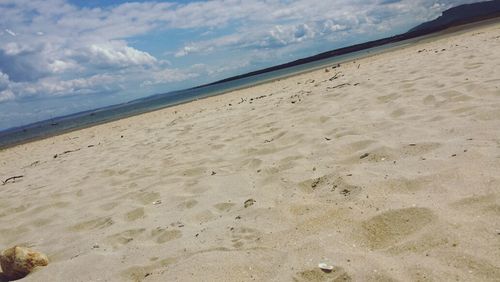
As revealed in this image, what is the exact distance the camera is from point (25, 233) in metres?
3.72

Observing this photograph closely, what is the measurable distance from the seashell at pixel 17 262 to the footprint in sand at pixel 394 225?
7.53 ft

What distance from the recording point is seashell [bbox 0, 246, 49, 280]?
8.94ft

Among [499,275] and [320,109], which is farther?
[320,109]

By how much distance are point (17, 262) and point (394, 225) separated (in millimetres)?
2513

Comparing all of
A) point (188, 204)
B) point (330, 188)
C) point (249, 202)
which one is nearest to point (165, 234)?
point (188, 204)

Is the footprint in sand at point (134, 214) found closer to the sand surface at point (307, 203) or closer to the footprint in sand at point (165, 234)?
the sand surface at point (307, 203)

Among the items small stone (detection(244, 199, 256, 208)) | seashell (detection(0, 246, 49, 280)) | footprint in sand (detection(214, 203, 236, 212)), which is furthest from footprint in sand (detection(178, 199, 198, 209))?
seashell (detection(0, 246, 49, 280))

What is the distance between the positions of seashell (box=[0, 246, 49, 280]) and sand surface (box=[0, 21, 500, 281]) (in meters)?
0.10

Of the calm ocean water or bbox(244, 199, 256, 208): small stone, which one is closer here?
bbox(244, 199, 256, 208): small stone

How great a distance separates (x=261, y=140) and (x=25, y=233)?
9.06 ft

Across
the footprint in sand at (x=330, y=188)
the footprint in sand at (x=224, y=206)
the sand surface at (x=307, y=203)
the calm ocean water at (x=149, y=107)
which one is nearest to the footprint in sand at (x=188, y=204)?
the sand surface at (x=307, y=203)

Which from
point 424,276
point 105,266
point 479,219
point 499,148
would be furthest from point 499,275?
point 105,266

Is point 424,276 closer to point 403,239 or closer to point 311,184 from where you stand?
point 403,239

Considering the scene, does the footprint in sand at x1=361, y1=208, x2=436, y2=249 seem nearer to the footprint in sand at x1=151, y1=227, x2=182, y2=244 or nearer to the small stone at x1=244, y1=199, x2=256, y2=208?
the small stone at x1=244, y1=199, x2=256, y2=208
